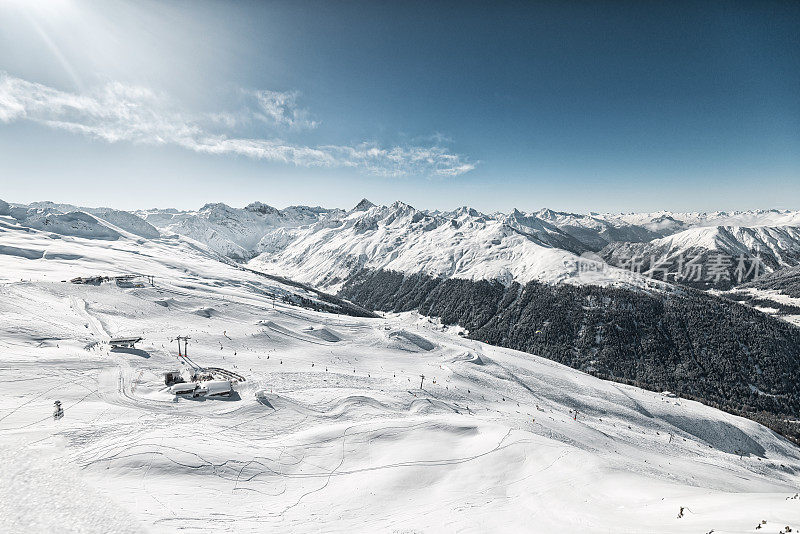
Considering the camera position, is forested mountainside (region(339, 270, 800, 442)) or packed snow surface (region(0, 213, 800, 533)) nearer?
packed snow surface (region(0, 213, 800, 533))

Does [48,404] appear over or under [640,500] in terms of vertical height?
under

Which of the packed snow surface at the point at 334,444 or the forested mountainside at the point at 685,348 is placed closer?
the packed snow surface at the point at 334,444

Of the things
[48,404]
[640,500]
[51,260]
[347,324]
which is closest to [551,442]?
[640,500]

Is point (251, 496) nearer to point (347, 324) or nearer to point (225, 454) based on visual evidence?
point (225, 454)

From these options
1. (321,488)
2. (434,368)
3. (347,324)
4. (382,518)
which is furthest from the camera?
(347,324)

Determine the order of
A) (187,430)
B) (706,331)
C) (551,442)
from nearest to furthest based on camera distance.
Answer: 1. (187,430)
2. (551,442)
3. (706,331)

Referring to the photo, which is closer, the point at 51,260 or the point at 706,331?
the point at 51,260

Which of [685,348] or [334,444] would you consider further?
[685,348]

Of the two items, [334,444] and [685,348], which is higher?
[685,348]
